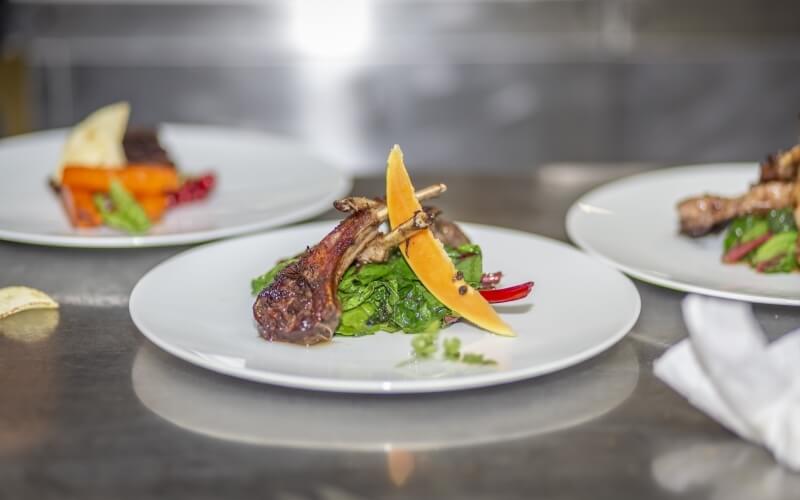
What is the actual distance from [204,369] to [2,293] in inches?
14.0

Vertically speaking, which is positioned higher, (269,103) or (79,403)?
(79,403)

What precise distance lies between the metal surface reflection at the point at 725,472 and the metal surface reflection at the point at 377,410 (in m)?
0.12

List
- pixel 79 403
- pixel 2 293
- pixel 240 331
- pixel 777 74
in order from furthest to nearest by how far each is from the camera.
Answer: pixel 777 74 < pixel 2 293 < pixel 240 331 < pixel 79 403

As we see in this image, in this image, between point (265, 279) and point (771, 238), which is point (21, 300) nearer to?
point (265, 279)

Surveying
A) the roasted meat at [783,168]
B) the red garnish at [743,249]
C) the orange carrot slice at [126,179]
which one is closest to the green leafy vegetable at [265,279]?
the orange carrot slice at [126,179]

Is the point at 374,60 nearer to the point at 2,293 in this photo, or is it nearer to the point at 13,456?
the point at 2,293

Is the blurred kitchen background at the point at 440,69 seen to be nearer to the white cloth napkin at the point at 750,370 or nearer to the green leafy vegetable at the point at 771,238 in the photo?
the green leafy vegetable at the point at 771,238

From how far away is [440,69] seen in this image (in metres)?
3.78

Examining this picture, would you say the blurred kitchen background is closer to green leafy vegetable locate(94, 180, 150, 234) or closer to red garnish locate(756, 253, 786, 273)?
green leafy vegetable locate(94, 180, 150, 234)

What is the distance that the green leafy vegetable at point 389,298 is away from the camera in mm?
→ 1331

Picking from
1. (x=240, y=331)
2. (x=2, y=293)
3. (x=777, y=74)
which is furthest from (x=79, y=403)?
(x=777, y=74)

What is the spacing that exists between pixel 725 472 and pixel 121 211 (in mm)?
1185

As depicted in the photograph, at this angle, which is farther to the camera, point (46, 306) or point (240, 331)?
point (46, 306)

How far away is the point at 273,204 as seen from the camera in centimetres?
197
